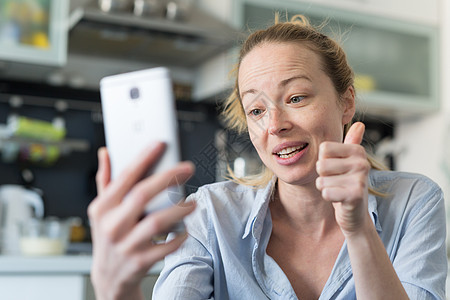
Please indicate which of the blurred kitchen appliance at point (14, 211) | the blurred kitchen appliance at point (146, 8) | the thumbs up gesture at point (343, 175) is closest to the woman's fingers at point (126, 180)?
the thumbs up gesture at point (343, 175)

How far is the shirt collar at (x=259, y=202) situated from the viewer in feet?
3.60

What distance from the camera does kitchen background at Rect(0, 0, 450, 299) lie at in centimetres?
254

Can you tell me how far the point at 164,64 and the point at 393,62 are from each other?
4.30 ft

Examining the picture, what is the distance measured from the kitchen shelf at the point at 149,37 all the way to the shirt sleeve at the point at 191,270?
156 centimetres

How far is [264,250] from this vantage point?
3.62 ft

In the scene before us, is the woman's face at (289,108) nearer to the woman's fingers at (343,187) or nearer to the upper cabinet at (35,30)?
the woman's fingers at (343,187)

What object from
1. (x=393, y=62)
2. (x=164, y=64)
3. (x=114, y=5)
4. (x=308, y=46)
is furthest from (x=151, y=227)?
(x=393, y=62)

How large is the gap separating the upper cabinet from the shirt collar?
162 cm

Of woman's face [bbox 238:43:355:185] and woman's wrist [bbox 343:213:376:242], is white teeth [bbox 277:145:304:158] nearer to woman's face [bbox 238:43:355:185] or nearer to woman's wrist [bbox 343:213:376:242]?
woman's face [bbox 238:43:355:185]

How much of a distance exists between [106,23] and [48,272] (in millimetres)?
1051

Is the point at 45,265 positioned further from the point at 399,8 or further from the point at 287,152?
the point at 399,8

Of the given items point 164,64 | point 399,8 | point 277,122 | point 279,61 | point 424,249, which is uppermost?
point 399,8

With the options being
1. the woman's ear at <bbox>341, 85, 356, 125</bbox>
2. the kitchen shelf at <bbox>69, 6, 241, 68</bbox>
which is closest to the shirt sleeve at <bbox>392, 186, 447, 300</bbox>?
the woman's ear at <bbox>341, 85, 356, 125</bbox>

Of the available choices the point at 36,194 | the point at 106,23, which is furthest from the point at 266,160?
the point at 36,194
